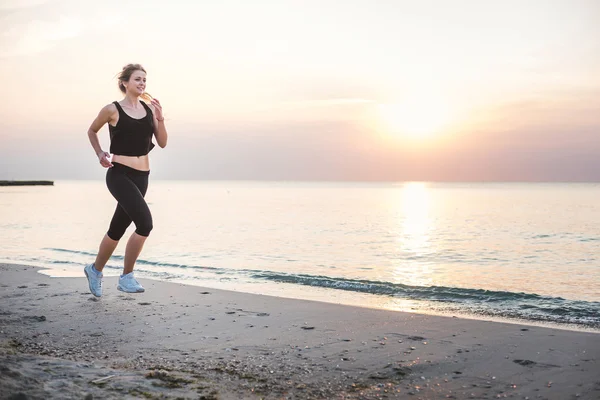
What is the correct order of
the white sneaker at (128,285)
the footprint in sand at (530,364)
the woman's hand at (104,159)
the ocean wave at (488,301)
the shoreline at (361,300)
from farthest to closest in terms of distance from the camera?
the ocean wave at (488,301)
the shoreline at (361,300)
the white sneaker at (128,285)
the woman's hand at (104,159)
the footprint in sand at (530,364)

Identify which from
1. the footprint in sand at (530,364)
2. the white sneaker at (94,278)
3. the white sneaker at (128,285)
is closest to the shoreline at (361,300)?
the footprint in sand at (530,364)

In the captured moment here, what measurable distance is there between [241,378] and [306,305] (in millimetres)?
3409

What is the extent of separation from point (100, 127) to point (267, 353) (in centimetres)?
351

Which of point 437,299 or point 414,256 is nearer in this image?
point 437,299

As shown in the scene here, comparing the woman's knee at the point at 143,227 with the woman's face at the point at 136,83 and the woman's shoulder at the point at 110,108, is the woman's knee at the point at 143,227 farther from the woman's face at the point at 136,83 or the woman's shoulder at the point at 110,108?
the woman's face at the point at 136,83

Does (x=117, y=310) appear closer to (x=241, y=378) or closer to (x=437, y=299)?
(x=241, y=378)

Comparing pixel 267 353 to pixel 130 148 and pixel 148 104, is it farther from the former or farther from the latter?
pixel 148 104

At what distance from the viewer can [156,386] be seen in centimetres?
333

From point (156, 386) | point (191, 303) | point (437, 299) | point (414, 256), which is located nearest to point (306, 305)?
point (191, 303)

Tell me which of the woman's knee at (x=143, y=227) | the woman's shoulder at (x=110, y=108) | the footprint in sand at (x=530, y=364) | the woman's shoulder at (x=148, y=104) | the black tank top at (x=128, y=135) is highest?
the woman's shoulder at (x=148, y=104)

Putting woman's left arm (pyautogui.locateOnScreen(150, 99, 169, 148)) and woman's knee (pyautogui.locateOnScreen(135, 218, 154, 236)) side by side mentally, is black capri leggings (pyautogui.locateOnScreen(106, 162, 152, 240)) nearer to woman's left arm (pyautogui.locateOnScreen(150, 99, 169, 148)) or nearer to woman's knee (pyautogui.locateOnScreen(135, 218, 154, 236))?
woman's knee (pyautogui.locateOnScreen(135, 218, 154, 236))

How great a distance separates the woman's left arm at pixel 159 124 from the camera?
21.5ft

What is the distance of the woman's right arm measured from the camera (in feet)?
20.0

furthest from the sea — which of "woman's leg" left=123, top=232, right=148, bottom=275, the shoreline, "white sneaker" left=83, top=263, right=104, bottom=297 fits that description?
"woman's leg" left=123, top=232, right=148, bottom=275
